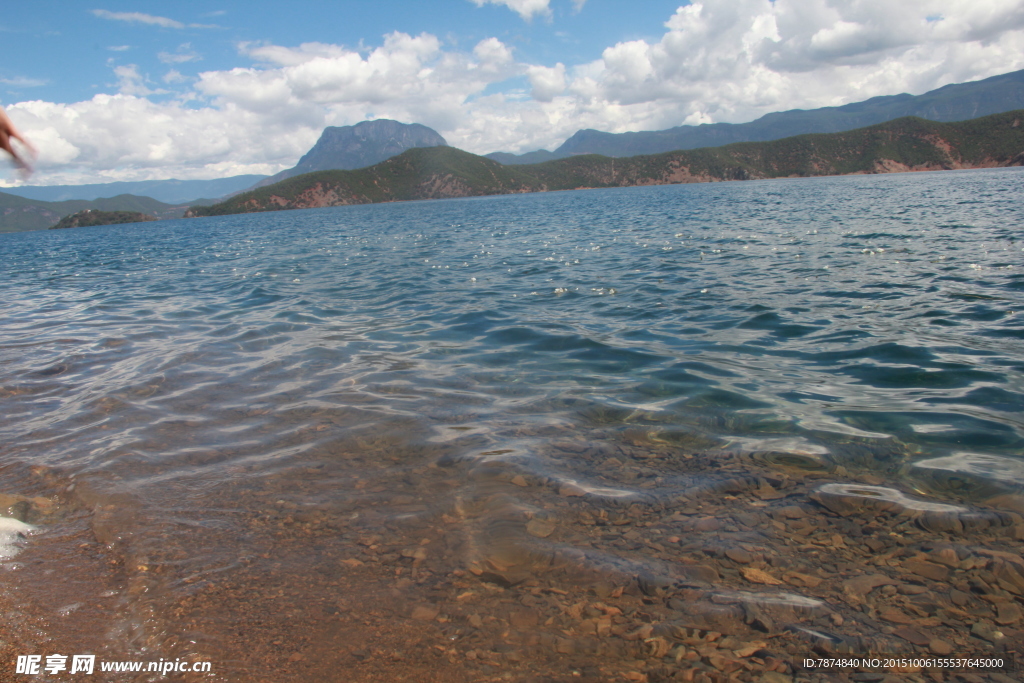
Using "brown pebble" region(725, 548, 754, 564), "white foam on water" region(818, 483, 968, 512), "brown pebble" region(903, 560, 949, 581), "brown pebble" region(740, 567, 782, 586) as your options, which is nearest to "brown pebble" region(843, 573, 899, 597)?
"brown pebble" region(903, 560, 949, 581)

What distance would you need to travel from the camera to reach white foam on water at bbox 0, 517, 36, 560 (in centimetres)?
396

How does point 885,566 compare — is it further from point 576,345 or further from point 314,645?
point 576,345

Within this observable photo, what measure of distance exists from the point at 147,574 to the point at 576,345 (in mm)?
7021

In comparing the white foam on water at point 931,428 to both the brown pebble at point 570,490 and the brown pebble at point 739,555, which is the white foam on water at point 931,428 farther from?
the brown pebble at point 570,490

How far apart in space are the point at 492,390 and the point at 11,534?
5059mm

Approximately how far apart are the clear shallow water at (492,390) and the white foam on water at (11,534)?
1.85 feet

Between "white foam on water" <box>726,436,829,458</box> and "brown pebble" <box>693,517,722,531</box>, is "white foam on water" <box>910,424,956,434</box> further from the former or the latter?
"brown pebble" <box>693,517,722,531</box>

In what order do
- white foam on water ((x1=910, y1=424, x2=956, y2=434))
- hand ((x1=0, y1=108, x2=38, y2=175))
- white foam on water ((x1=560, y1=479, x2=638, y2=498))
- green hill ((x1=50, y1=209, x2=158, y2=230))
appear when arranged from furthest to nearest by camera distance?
green hill ((x1=50, y1=209, x2=158, y2=230)) → white foam on water ((x1=910, y1=424, x2=956, y2=434)) → white foam on water ((x1=560, y1=479, x2=638, y2=498)) → hand ((x1=0, y1=108, x2=38, y2=175))

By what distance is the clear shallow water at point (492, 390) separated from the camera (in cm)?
478

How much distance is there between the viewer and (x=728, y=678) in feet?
9.18

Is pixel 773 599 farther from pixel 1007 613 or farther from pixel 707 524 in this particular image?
pixel 1007 613

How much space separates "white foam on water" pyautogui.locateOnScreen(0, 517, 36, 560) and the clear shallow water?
1.85 feet

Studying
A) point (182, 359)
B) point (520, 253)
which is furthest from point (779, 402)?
point (520, 253)

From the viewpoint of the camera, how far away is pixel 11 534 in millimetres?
4145
